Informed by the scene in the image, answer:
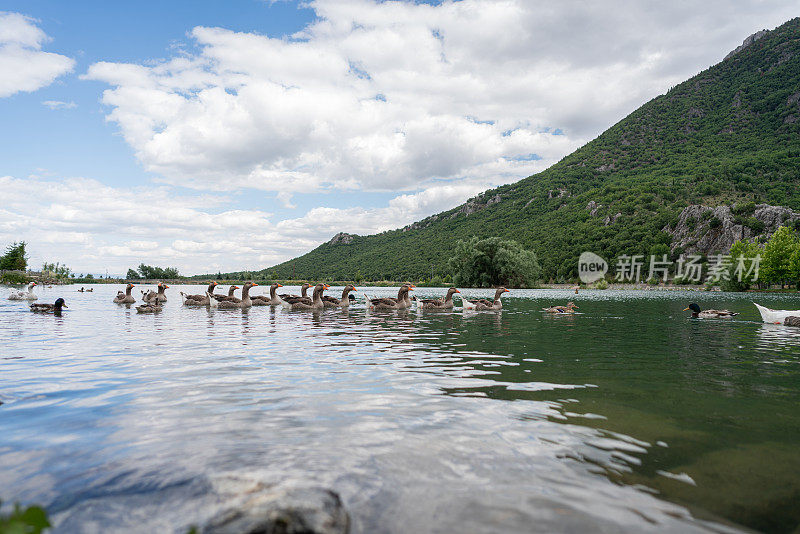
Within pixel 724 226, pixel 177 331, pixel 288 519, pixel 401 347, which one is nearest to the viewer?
pixel 288 519

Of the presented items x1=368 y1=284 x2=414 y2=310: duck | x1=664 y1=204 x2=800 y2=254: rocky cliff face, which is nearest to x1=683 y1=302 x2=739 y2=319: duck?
x1=368 y1=284 x2=414 y2=310: duck

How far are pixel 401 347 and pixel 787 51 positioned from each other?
222 metres

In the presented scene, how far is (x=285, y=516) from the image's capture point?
3.03 m

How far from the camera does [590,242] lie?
11938 centimetres

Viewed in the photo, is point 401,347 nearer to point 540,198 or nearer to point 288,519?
point 288,519

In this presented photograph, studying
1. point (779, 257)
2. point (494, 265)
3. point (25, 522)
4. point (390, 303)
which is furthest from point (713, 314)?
point (494, 265)

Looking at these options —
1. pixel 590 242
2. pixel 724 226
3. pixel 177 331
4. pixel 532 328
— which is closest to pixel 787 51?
pixel 724 226

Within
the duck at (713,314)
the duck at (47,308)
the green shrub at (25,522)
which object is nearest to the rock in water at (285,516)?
the green shrub at (25,522)

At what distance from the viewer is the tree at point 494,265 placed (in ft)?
305

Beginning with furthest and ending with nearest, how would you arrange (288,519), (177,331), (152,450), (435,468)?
(177,331), (152,450), (435,468), (288,519)

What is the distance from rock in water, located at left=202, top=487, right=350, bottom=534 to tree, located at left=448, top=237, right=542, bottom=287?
91.8m

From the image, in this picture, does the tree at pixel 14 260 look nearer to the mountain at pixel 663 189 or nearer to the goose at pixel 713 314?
the mountain at pixel 663 189

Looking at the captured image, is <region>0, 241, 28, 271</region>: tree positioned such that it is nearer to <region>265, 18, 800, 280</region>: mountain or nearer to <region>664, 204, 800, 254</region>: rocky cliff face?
<region>265, 18, 800, 280</region>: mountain

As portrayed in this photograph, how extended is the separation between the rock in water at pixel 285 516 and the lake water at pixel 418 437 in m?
0.32
